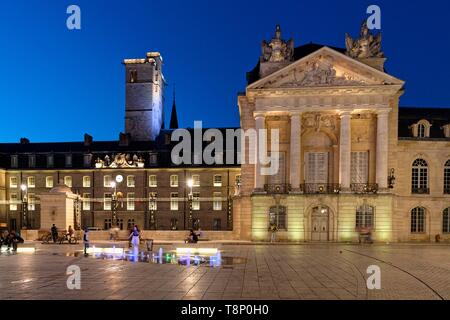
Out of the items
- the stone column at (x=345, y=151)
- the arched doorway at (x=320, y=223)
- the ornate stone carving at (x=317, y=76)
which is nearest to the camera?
the ornate stone carving at (x=317, y=76)

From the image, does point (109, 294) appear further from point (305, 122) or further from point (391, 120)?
point (391, 120)

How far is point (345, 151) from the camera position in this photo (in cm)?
4319

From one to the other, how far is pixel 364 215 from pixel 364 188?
2.74 meters

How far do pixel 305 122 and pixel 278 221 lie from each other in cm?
Answer: 1105

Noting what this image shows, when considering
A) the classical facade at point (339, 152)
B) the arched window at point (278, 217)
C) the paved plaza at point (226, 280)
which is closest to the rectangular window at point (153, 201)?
the classical facade at point (339, 152)

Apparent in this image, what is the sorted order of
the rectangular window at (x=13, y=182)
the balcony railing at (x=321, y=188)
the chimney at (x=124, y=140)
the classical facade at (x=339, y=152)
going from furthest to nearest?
the chimney at (x=124, y=140), the rectangular window at (x=13, y=182), the balcony railing at (x=321, y=188), the classical facade at (x=339, y=152)

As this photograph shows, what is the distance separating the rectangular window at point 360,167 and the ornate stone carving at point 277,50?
42.0ft

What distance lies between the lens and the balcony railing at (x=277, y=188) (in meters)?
43.7

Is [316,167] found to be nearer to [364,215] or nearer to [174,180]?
[364,215]

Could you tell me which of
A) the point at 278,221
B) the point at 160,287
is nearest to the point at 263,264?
the point at 160,287

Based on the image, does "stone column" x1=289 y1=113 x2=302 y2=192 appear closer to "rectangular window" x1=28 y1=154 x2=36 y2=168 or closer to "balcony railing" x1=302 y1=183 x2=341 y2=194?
"balcony railing" x1=302 y1=183 x2=341 y2=194

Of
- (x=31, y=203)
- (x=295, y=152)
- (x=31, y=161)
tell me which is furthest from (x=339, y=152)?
(x=31, y=161)

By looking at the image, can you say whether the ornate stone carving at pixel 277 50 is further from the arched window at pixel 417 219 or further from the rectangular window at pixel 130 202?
the rectangular window at pixel 130 202
